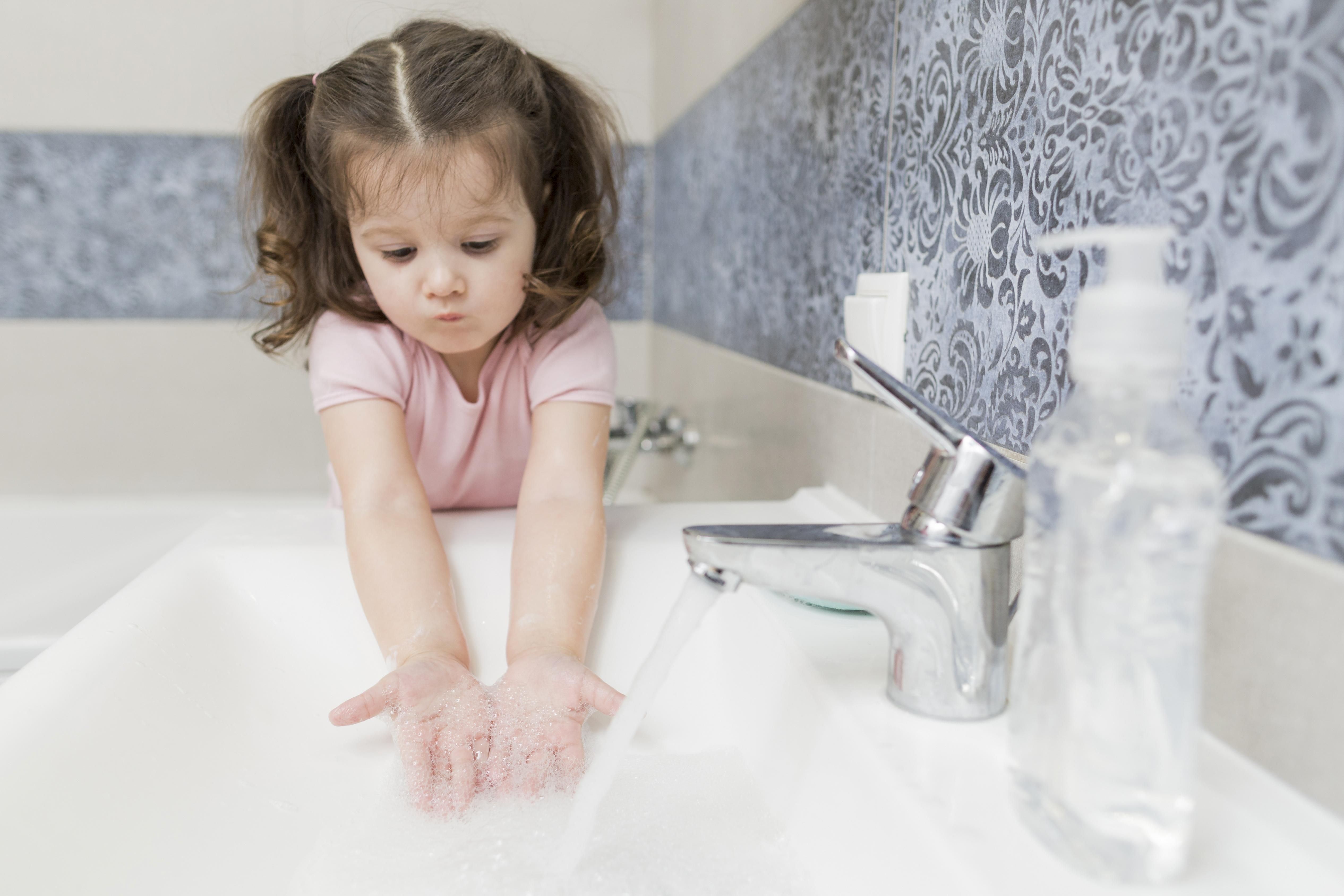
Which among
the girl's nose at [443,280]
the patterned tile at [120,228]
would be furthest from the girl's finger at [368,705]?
the patterned tile at [120,228]

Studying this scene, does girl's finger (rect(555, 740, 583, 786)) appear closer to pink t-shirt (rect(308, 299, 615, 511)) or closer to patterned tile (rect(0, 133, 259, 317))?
pink t-shirt (rect(308, 299, 615, 511))

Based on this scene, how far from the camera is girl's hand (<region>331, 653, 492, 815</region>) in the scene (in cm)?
47

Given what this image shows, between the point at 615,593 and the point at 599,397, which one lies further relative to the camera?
the point at 599,397

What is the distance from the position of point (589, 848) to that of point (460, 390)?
20.7 inches

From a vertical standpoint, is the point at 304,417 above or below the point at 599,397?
below

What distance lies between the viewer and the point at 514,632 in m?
0.57

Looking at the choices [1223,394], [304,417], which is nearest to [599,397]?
[1223,394]

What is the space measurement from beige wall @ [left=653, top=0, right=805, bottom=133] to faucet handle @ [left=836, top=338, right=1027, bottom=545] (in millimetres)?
528

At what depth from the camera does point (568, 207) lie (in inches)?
31.7

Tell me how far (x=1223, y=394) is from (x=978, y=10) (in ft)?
0.85

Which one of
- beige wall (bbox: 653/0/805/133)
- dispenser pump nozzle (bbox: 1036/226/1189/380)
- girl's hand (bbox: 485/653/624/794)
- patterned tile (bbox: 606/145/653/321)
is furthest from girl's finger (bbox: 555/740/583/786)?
patterned tile (bbox: 606/145/653/321)

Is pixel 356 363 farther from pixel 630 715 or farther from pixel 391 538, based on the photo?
pixel 630 715

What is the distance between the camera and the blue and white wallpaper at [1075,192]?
0.95 feet

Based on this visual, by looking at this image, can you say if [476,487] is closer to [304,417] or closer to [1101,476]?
[1101,476]
